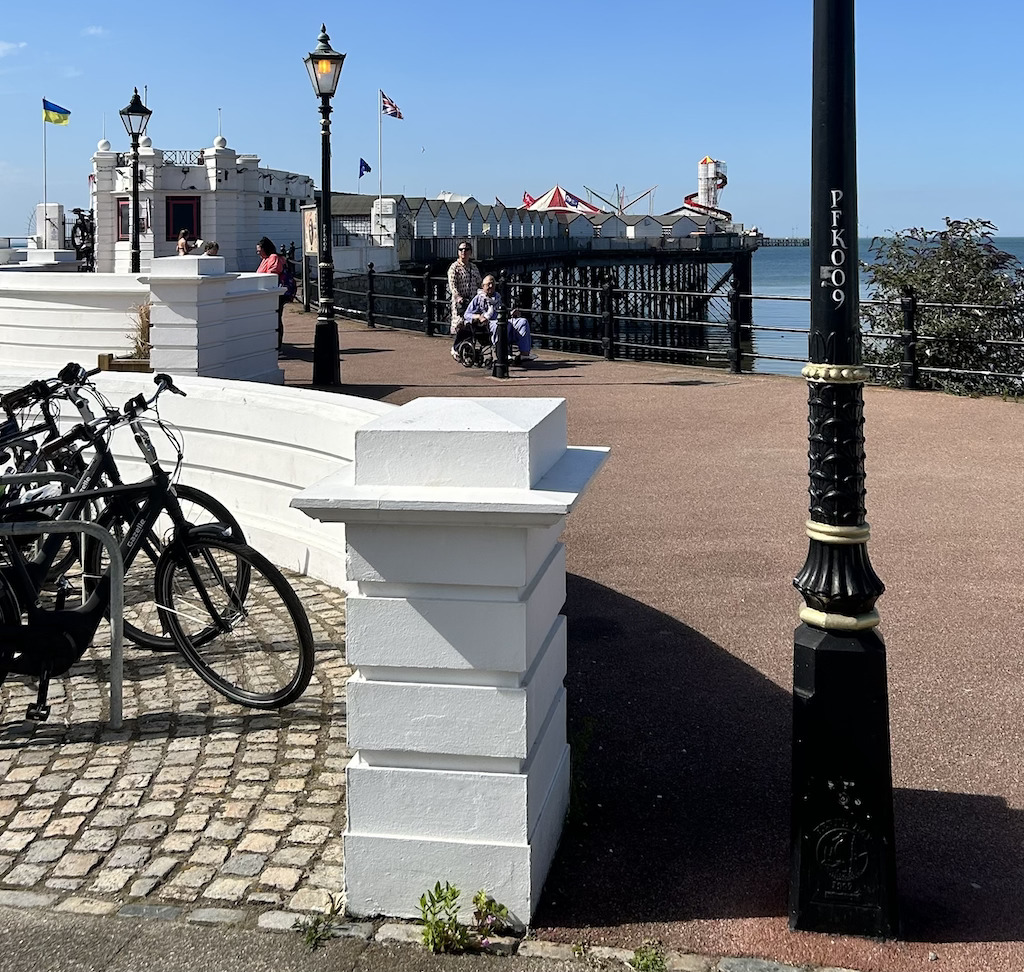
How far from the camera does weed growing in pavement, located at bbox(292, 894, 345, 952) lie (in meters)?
3.40

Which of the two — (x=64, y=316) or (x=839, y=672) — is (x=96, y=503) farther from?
(x=64, y=316)

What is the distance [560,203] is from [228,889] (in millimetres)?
105926

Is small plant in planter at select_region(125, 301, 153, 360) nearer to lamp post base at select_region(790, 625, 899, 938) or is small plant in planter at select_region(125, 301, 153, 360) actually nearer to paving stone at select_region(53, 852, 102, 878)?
paving stone at select_region(53, 852, 102, 878)

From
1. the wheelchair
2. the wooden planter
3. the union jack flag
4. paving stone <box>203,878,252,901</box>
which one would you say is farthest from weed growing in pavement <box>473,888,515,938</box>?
the union jack flag

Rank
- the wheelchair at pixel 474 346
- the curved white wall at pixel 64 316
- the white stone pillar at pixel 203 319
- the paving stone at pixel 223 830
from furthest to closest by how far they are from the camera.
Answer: the wheelchair at pixel 474 346
the curved white wall at pixel 64 316
the white stone pillar at pixel 203 319
the paving stone at pixel 223 830

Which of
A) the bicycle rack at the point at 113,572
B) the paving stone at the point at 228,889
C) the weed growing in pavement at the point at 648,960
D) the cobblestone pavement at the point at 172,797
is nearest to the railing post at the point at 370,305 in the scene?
the cobblestone pavement at the point at 172,797

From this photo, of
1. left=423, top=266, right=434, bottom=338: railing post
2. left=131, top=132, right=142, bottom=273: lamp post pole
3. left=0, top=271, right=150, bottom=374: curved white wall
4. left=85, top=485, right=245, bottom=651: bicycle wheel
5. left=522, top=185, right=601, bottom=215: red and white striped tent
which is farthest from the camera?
left=522, top=185, right=601, bottom=215: red and white striped tent

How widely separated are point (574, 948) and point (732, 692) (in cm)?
210

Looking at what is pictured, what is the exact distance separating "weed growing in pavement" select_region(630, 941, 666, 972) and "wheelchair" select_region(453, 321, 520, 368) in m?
14.8

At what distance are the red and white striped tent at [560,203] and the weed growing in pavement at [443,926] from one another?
339 feet

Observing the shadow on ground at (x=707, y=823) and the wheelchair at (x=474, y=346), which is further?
the wheelchair at (x=474, y=346)

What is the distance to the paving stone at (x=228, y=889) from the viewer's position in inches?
143

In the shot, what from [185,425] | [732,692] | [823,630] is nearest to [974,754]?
[732,692]

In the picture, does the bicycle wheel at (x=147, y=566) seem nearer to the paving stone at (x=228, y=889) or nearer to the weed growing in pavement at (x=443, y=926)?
the paving stone at (x=228, y=889)
